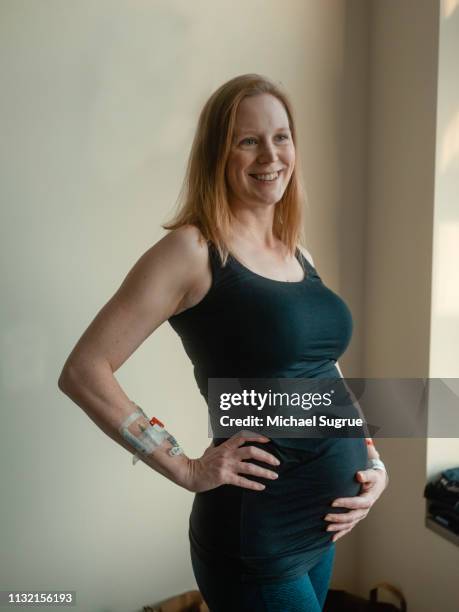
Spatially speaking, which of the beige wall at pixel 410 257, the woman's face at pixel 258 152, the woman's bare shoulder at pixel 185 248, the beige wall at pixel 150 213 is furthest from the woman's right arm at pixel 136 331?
the beige wall at pixel 410 257

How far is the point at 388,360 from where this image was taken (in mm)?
1860

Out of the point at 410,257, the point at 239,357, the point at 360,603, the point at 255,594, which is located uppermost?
the point at 410,257

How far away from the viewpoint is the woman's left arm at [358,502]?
3.62 ft

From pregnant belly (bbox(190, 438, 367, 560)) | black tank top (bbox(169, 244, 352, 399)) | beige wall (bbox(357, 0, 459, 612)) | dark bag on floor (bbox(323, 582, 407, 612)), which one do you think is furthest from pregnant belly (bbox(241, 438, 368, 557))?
dark bag on floor (bbox(323, 582, 407, 612))

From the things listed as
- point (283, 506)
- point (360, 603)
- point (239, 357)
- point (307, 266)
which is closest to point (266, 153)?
point (307, 266)

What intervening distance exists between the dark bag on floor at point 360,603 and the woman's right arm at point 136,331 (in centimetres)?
→ 110

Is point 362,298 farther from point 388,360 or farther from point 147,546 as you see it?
point 147,546

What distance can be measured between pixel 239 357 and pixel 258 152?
1.29ft

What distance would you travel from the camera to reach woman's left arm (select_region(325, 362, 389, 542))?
110 centimetres

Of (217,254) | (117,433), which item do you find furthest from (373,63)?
(117,433)

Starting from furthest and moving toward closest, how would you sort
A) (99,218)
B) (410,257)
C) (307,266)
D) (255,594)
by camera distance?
(410,257) → (99,218) → (307,266) → (255,594)

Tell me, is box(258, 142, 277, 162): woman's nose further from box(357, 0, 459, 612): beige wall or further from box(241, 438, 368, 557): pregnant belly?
box(357, 0, 459, 612): beige wall

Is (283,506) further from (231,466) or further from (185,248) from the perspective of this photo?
(185,248)

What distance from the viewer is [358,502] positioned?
1132 millimetres
